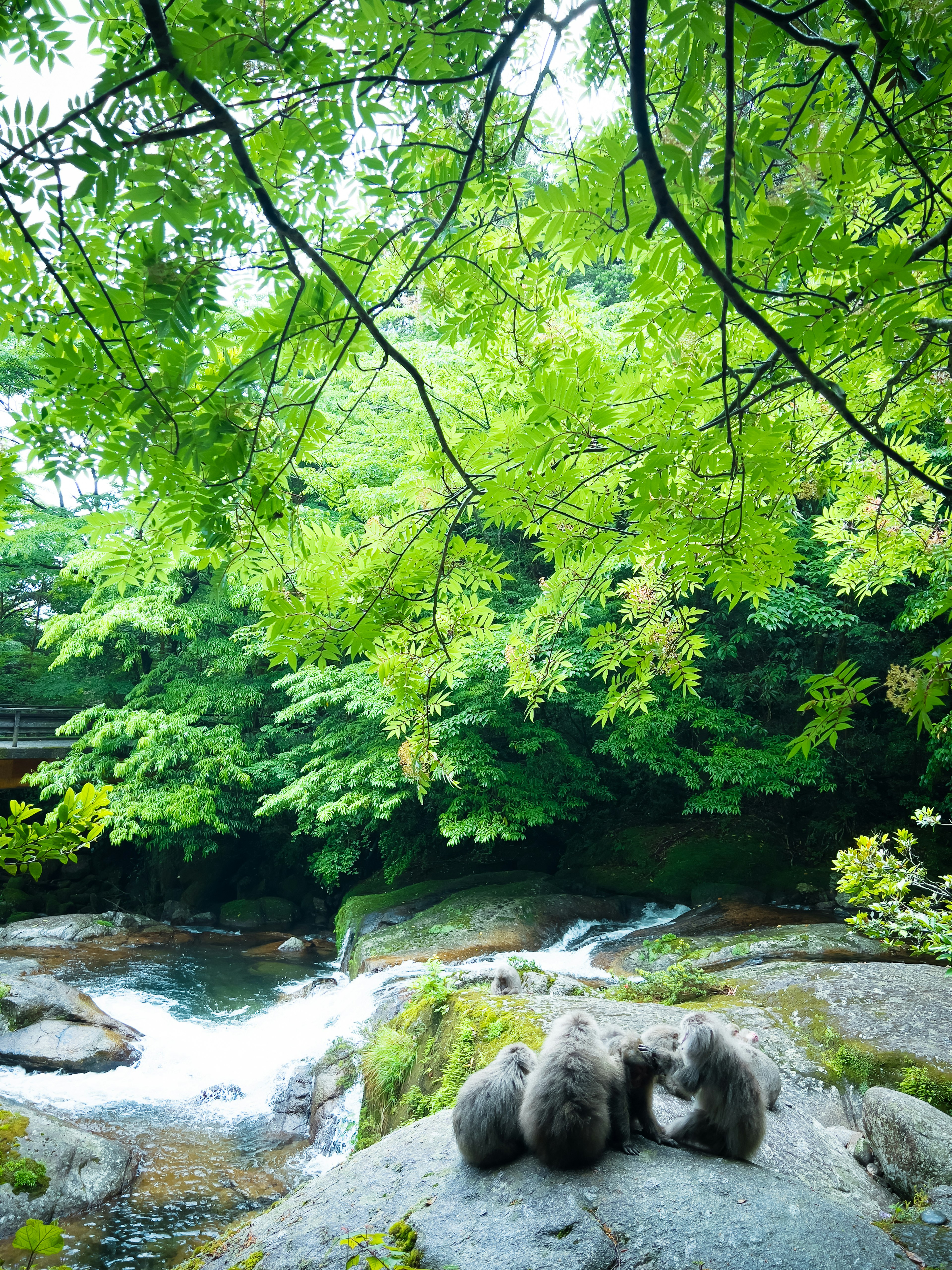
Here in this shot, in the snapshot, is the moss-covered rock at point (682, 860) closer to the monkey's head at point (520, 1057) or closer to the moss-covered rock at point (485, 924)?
the moss-covered rock at point (485, 924)

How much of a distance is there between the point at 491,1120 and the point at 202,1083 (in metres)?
7.30

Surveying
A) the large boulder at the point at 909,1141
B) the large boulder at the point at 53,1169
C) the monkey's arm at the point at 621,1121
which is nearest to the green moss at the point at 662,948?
the large boulder at the point at 909,1141

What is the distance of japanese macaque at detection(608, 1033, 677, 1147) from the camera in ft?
10.8

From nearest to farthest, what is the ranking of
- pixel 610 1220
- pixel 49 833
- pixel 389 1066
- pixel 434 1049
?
pixel 49 833, pixel 610 1220, pixel 434 1049, pixel 389 1066

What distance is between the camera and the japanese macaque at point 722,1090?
10.6ft

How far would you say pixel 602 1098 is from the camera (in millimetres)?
3068

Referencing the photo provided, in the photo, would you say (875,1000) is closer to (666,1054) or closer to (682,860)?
(666,1054)

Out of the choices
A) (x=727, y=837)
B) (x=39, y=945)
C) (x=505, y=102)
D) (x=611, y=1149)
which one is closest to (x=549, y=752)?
(x=727, y=837)

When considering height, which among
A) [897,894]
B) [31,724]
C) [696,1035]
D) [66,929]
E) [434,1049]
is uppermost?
[31,724]

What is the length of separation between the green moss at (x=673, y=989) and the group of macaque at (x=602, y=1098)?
3.70m

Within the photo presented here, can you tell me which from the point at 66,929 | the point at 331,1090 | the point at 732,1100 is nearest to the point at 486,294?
the point at 732,1100

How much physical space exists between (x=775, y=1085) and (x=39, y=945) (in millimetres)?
13898

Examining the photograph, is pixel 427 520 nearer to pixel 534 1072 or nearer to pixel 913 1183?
pixel 534 1072

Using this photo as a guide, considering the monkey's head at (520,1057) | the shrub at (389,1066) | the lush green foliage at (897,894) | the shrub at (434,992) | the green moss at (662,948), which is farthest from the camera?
the green moss at (662,948)
